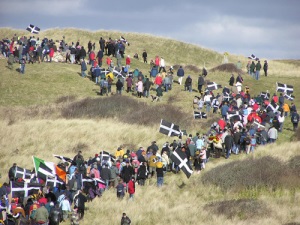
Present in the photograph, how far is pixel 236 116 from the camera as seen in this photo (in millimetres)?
35938

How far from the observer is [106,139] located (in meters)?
35.2

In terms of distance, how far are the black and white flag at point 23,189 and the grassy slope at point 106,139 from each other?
2696mm

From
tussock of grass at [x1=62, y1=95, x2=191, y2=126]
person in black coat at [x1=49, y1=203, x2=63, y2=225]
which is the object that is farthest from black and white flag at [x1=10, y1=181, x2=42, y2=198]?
tussock of grass at [x1=62, y1=95, x2=191, y2=126]

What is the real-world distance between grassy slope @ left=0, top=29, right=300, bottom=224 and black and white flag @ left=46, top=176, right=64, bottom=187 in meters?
1.91

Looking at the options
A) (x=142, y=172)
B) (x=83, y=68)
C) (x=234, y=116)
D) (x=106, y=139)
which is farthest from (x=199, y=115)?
(x=83, y=68)

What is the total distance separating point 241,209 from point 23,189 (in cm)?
979

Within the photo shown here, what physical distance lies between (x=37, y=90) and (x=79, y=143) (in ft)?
47.2

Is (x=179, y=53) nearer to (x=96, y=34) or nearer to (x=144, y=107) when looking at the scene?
(x=96, y=34)

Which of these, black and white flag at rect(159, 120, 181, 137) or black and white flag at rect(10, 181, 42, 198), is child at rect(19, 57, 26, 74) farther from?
black and white flag at rect(10, 181, 42, 198)

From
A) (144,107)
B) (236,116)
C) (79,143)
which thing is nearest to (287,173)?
(236,116)

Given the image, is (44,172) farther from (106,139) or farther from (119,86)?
(119,86)

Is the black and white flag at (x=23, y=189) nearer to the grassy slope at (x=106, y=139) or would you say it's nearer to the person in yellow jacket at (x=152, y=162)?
the grassy slope at (x=106, y=139)

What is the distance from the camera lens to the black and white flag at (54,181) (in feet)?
76.7

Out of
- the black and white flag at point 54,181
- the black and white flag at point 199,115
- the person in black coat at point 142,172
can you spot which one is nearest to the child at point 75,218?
the black and white flag at point 54,181
